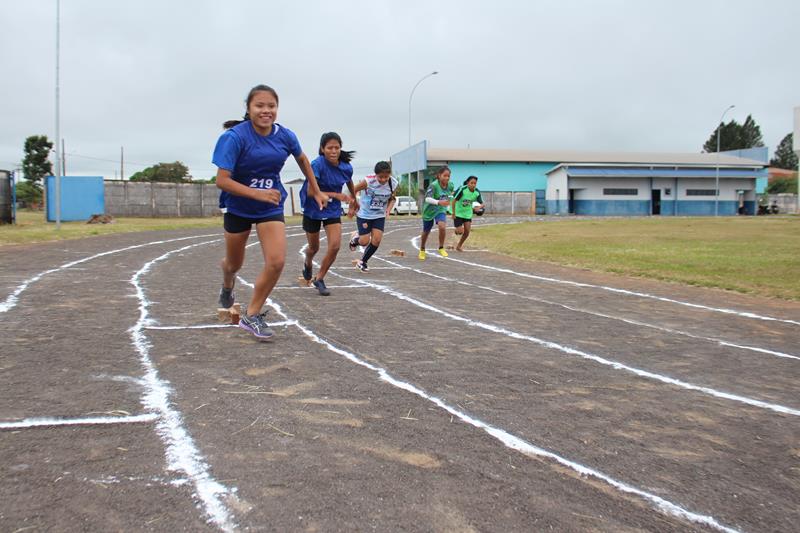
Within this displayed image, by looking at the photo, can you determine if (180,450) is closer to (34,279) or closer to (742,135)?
(34,279)

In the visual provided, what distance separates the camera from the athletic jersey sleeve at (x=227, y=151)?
5254 millimetres

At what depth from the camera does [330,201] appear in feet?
28.0

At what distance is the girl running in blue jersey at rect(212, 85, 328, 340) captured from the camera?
530 centimetres

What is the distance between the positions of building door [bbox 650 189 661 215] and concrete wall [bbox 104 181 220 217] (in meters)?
41.6

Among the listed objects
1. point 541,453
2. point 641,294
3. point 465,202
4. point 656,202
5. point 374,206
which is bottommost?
point 541,453

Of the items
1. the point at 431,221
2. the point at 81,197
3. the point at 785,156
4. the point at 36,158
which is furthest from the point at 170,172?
the point at 785,156

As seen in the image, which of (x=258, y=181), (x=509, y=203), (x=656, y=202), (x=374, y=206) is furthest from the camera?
(x=656, y=202)

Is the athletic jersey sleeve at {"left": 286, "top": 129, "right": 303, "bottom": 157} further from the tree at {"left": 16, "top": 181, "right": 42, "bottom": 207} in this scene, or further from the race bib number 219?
the tree at {"left": 16, "top": 181, "right": 42, "bottom": 207}

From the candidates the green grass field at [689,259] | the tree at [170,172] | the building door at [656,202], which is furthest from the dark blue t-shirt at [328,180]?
the tree at [170,172]

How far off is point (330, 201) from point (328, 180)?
1.11 ft

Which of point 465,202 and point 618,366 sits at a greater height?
point 465,202

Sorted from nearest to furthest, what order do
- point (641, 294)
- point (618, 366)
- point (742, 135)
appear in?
point (618, 366)
point (641, 294)
point (742, 135)

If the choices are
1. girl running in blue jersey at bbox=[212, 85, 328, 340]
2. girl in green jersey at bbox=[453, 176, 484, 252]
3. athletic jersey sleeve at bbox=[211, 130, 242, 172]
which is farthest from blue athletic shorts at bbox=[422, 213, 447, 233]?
athletic jersey sleeve at bbox=[211, 130, 242, 172]

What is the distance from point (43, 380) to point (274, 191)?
226 cm
